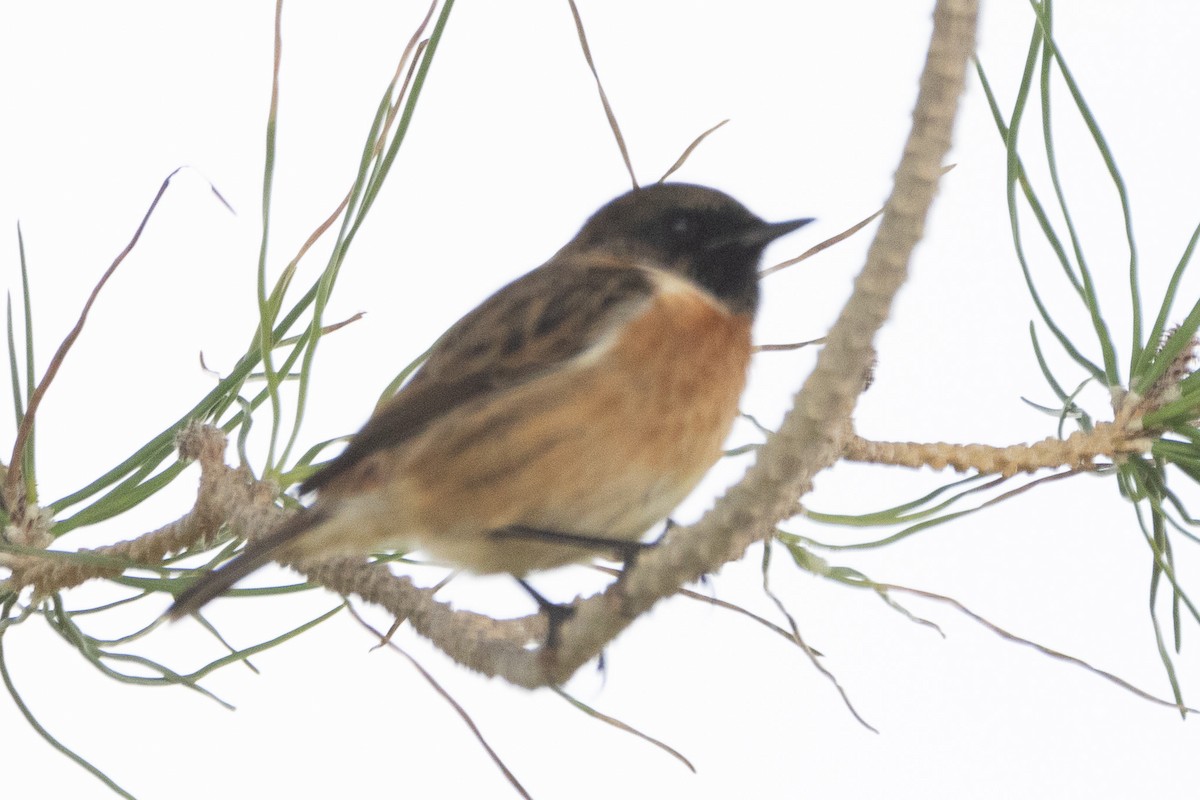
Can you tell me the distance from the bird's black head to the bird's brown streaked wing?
0.20 m

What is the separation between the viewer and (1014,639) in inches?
85.7

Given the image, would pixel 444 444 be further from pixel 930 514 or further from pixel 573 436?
pixel 930 514

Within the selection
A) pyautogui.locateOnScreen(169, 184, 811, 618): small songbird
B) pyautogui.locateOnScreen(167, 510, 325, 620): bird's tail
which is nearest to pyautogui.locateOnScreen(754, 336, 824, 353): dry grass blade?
pyautogui.locateOnScreen(169, 184, 811, 618): small songbird

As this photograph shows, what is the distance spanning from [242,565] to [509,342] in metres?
0.82

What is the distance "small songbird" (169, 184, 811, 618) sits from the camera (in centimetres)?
267

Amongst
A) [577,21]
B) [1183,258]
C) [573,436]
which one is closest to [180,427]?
[573,436]

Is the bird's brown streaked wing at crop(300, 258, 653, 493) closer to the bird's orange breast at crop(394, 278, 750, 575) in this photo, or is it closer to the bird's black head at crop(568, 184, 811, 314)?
the bird's orange breast at crop(394, 278, 750, 575)

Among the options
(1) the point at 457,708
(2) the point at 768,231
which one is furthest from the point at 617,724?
(2) the point at 768,231

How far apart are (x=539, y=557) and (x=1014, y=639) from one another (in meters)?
0.96

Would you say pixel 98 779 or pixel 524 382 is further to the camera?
pixel 524 382

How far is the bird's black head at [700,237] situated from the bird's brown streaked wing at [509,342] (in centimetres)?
20

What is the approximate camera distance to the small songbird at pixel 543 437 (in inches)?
105

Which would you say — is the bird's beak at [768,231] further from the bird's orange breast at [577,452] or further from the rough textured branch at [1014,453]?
the rough textured branch at [1014,453]

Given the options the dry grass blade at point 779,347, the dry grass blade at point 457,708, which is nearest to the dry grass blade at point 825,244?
the dry grass blade at point 779,347
